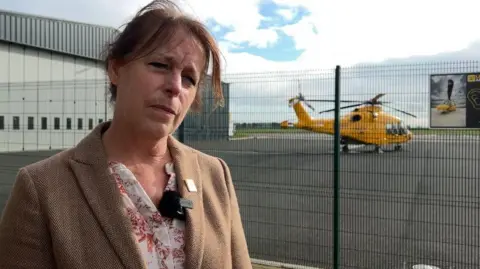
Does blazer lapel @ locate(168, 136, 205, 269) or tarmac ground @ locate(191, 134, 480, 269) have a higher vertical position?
blazer lapel @ locate(168, 136, 205, 269)

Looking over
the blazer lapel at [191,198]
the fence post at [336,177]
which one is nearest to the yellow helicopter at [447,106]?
the fence post at [336,177]

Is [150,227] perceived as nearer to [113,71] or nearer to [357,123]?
[113,71]

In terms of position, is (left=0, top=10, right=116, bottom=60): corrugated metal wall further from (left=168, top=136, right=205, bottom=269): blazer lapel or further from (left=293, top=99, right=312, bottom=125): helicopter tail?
(left=168, top=136, right=205, bottom=269): blazer lapel

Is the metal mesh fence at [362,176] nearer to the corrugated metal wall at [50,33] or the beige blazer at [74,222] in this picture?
the beige blazer at [74,222]

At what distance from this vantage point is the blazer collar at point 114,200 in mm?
1034

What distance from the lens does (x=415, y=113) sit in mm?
4938

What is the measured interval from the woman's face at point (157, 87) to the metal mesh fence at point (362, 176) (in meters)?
3.65

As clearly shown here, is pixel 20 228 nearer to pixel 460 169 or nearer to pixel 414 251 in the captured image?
pixel 460 169

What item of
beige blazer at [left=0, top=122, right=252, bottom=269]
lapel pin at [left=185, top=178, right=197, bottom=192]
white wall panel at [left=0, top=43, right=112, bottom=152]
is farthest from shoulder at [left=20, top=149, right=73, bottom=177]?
white wall panel at [left=0, top=43, right=112, bottom=152]

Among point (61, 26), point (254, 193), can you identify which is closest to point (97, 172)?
point (254, 193)

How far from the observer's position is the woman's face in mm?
1121

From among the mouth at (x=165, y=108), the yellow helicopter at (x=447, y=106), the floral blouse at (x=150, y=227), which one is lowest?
the floral blouse at (x=150, y=227)

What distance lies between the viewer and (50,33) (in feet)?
61.6

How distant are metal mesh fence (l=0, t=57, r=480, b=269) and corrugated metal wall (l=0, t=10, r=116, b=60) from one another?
40.8 ft
